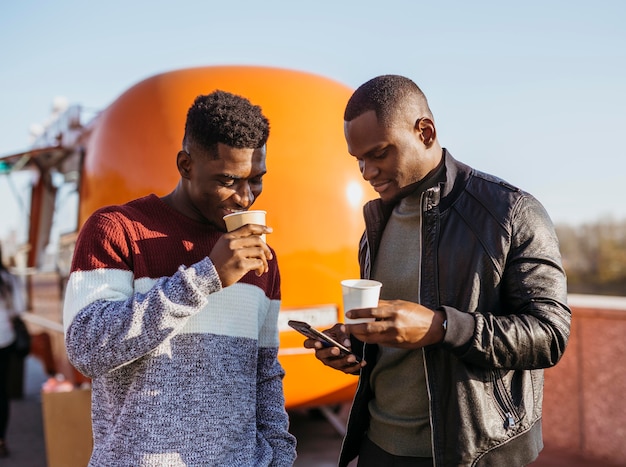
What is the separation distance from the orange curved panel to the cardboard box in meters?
1.54

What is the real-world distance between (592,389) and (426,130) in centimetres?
356

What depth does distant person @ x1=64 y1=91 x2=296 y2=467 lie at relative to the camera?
160cm

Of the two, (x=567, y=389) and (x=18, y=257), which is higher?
(x=18, y=257)

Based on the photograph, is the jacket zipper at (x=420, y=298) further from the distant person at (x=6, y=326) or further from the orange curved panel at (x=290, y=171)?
the distant person at (x=6, y=326)

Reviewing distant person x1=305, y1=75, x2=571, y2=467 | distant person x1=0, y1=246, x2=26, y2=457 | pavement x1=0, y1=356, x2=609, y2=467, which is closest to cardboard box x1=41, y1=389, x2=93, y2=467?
distant person x1=305, y1=75, x2=571, y2=467

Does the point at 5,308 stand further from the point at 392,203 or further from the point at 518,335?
the point at 518,335

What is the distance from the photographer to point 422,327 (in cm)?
162

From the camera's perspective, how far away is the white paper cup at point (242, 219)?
1741mm

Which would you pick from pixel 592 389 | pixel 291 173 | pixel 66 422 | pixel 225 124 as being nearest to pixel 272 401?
pixel 225 124

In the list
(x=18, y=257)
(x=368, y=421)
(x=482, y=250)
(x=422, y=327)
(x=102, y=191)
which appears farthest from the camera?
(x=18, y=257)

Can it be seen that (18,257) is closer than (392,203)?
No

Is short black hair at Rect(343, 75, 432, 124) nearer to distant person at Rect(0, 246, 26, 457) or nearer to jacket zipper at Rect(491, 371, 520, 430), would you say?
jacket zipper at Rect(491, 371, 520, 430)

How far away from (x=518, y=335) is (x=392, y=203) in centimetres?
77

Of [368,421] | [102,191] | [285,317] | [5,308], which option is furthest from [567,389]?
[5,308]
